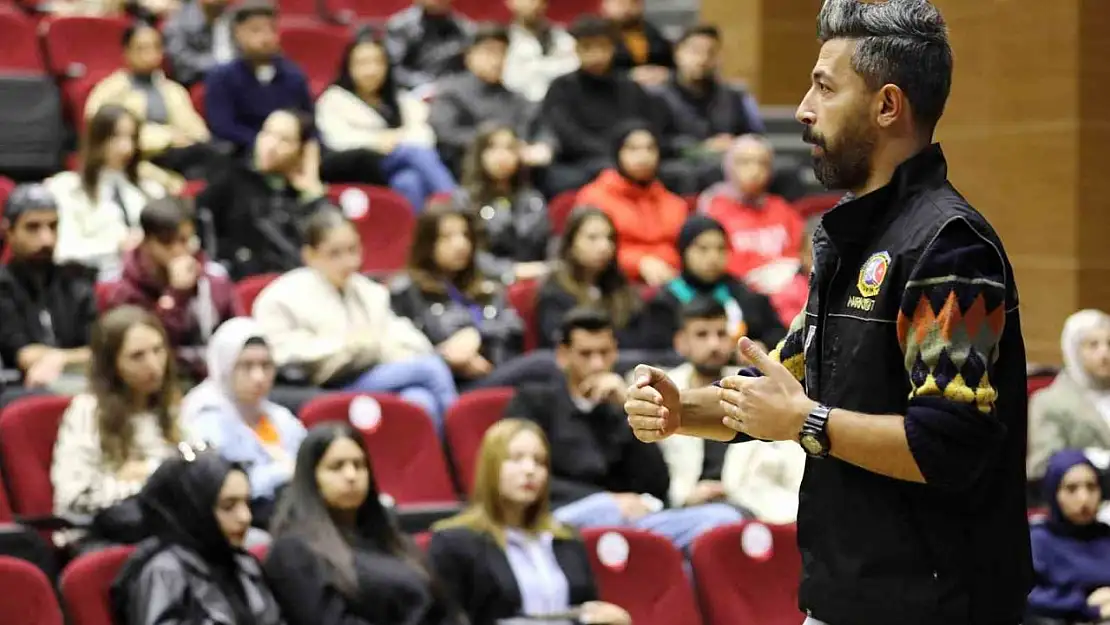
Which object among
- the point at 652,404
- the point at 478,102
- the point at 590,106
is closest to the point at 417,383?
the point at 478,102

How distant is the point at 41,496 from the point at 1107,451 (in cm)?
354

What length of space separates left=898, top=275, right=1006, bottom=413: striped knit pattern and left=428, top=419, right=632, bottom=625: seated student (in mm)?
2653

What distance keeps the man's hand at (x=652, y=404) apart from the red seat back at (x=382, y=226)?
4.78 meters

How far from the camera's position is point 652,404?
2.33m

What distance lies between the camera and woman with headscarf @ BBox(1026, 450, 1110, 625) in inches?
206

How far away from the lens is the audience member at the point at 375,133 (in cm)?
740

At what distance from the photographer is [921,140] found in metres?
2.22

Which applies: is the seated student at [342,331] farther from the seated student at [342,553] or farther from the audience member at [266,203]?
the seated student at [342,553]

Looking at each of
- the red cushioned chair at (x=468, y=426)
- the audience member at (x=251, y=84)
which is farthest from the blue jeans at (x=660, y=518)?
the audience member at (x=251, y=84)

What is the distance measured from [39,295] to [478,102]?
2.75 m

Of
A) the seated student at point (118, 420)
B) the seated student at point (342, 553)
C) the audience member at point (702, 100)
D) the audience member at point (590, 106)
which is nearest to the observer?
the seated student at point (342, 553)

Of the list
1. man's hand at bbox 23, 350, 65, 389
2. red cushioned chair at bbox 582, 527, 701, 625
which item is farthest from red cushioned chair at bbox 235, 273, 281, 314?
red cushioned chair at bbox 582, 527, 701, 625

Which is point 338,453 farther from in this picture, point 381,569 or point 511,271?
point 511,271

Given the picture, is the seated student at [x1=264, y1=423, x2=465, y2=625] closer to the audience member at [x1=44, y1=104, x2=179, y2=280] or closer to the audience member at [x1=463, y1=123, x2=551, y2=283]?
the audience member at [x1=44, y1=104, x2=179, y2=280]
